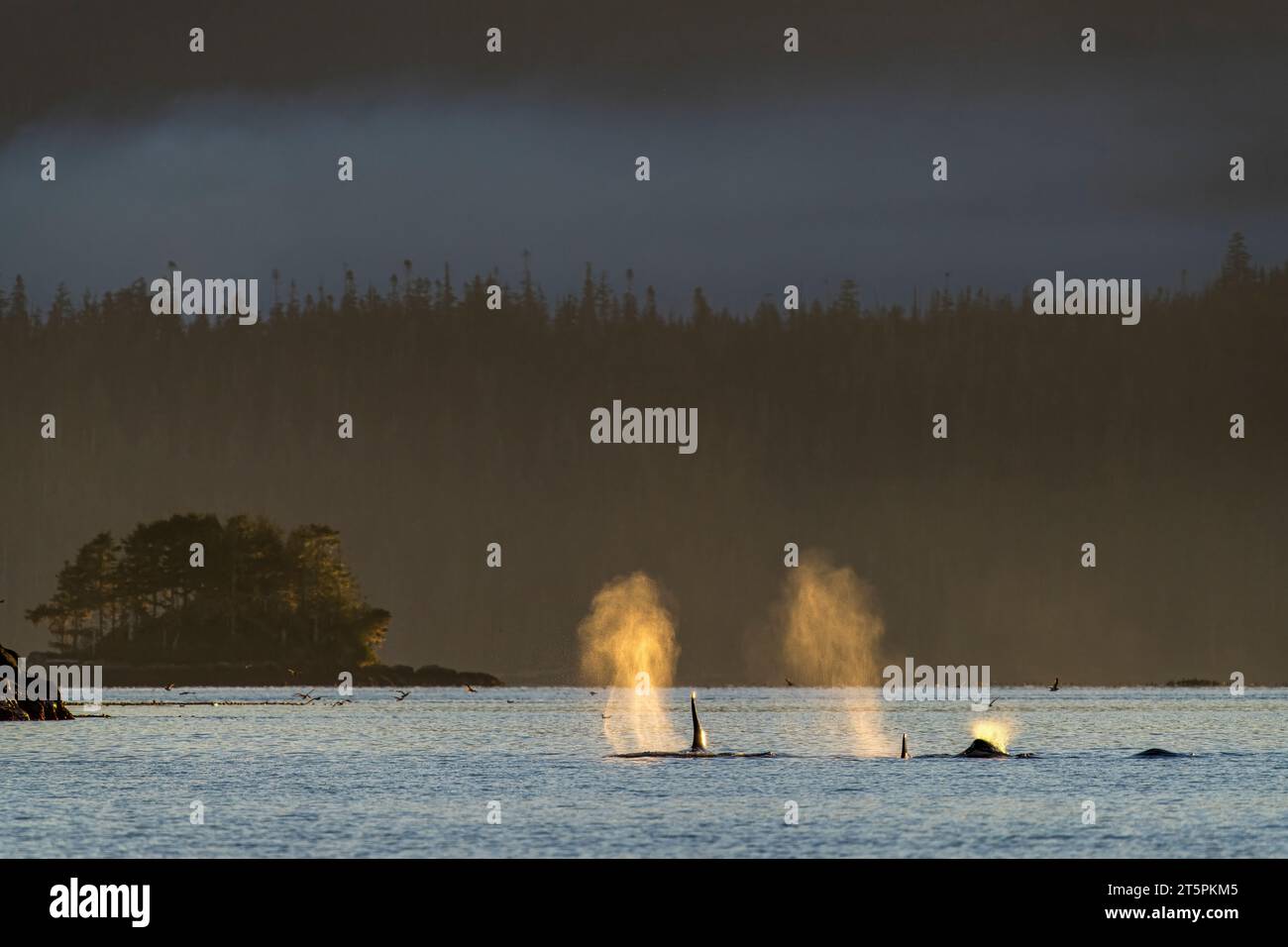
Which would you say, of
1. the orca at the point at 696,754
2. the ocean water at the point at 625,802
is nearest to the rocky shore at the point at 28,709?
the ocean water at the point at 625,802

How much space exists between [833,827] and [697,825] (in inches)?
221

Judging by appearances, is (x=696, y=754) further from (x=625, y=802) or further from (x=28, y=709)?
(x=28, y=709)

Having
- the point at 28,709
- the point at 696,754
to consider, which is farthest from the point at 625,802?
the point at 28,709

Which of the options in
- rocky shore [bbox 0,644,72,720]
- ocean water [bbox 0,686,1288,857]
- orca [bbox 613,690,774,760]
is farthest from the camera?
rocky shore [bbox 0,644,72,720]

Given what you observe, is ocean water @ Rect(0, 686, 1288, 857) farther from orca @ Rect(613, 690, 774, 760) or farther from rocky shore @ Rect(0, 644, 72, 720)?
rocky shore @ Rect(0, 644, 72, 720)

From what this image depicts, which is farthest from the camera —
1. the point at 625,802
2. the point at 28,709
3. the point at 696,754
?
the point at 28,709

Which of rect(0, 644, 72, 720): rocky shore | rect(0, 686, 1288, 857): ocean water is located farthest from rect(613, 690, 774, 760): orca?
rect(0, 644, 72, 720): rocky shore

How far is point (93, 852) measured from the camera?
7038 centimetres

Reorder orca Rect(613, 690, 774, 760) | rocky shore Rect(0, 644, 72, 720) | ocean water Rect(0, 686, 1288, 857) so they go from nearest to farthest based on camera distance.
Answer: ocean water Rect(0, 686, 1288, 857), orca Rect(613, 690, 774, 760), rocky shore Rect(0, 644, 72, 720)

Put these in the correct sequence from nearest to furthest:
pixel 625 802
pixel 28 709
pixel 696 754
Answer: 1. pixel 625 802
2. pixel 696 754
3. pixel 28 709

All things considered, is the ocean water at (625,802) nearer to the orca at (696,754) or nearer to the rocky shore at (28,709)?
the orca at (696,754)

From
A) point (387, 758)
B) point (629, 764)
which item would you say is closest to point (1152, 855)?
point (629, 764)

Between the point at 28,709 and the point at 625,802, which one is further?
the point at 28,709
